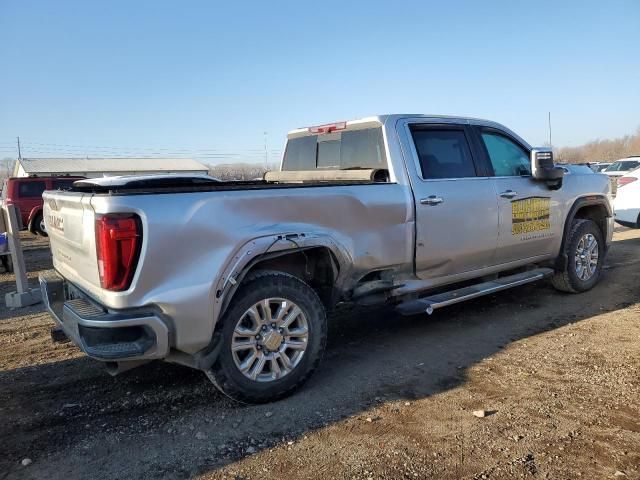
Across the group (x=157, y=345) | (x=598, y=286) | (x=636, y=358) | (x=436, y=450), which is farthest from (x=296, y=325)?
(x=598, y=286)

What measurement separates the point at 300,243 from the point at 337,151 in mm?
1811

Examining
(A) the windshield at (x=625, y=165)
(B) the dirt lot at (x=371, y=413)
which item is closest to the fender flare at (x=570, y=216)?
(B) the dirt lot at (x=371, y=413)

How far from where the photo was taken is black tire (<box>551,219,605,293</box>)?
601 cm

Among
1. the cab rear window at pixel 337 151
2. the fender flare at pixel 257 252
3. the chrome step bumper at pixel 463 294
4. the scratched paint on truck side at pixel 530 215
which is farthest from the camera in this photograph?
the scratched paint on truck side at pixel 530 215

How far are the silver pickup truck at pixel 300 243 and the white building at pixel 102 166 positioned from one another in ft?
168

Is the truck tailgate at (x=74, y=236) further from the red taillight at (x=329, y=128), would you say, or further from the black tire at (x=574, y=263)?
the black tire at (x=574, y=263)

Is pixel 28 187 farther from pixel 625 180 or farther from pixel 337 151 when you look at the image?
pixel 625 180

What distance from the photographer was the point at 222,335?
10.9 ft

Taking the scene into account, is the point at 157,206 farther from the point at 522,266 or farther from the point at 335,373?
the point at 522,266

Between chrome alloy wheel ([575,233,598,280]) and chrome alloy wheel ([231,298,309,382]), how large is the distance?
4.09m

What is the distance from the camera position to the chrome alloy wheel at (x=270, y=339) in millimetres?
3469

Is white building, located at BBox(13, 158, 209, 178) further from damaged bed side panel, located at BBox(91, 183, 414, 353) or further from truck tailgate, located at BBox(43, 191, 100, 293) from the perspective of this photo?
damaged bed side panel, located at BBox(91, 183, 414, 353)

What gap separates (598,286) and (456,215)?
3184 mm

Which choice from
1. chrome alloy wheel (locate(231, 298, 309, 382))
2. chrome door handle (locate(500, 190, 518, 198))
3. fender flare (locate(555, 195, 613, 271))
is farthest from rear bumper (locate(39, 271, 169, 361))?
fender flare (locate(555, 195, 613, 271))
